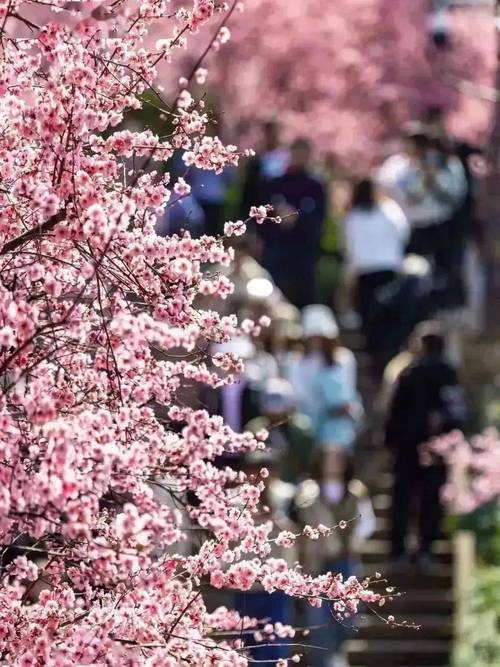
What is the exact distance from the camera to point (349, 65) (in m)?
31.3

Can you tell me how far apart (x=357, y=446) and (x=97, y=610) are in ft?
33.9

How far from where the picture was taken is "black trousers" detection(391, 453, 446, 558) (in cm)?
1316

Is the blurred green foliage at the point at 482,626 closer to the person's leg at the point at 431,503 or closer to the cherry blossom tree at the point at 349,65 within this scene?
the person's leg at the point at 431,503

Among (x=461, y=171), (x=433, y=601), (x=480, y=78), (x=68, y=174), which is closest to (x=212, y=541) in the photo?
(x=68, y=174)

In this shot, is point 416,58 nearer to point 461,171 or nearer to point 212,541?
point 461,171

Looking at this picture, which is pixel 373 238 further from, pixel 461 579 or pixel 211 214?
pixel 461 579

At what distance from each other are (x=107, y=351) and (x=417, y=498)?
7.97 m

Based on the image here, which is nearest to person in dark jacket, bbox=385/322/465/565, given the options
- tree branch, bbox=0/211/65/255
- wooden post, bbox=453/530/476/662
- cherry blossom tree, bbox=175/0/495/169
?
wooden post, bbox=453/530/476/662

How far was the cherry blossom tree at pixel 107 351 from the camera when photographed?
5195 mm

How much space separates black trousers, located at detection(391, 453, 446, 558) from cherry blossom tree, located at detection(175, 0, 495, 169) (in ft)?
56.3

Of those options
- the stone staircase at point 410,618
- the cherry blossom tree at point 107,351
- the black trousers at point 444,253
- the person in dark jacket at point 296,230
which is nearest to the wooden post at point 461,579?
the stone staircase at point 410,618

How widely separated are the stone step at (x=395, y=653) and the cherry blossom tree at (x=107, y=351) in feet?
25.9

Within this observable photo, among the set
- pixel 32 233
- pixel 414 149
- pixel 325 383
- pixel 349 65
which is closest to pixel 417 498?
pixel 325 383

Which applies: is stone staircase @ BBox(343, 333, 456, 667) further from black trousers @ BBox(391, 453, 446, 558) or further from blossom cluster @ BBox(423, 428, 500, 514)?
blossom cluster @ BBox(423, 428, 500, 514)
